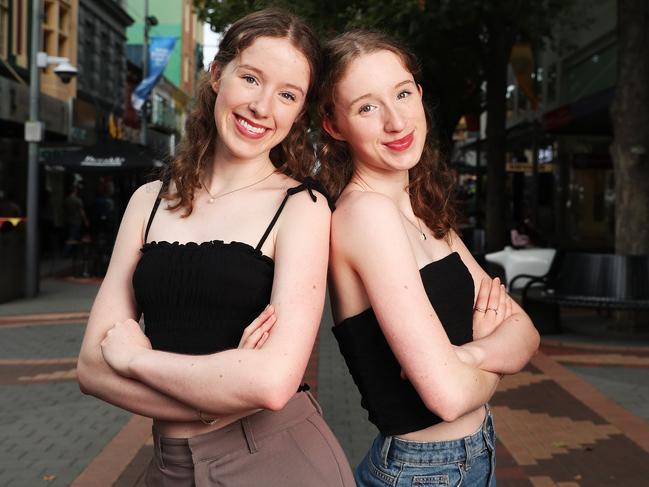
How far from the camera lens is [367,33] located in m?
2.34

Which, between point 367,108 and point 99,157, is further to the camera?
point 99,157

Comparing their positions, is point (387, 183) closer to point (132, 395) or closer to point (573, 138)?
point (132, 395)

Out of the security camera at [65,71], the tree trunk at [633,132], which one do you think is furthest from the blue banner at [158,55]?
the tree trunk at [633,132]

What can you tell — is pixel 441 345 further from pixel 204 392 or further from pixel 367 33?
pixel 367 33

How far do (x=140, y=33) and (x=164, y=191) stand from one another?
55842mm

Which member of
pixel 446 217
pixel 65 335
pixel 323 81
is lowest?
pixel 65 335

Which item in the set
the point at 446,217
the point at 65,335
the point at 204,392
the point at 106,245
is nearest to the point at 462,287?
the point at 446,217

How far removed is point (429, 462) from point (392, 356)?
261 mm

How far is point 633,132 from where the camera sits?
459 inches

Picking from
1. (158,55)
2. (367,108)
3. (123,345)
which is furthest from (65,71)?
(123,345)

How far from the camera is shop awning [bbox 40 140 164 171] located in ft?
63.5

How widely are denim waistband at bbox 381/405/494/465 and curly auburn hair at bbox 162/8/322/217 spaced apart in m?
0.69

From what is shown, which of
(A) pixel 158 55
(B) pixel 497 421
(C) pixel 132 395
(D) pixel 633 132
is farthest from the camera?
(A) pixel 158 55

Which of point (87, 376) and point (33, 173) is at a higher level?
point (33, 173)
